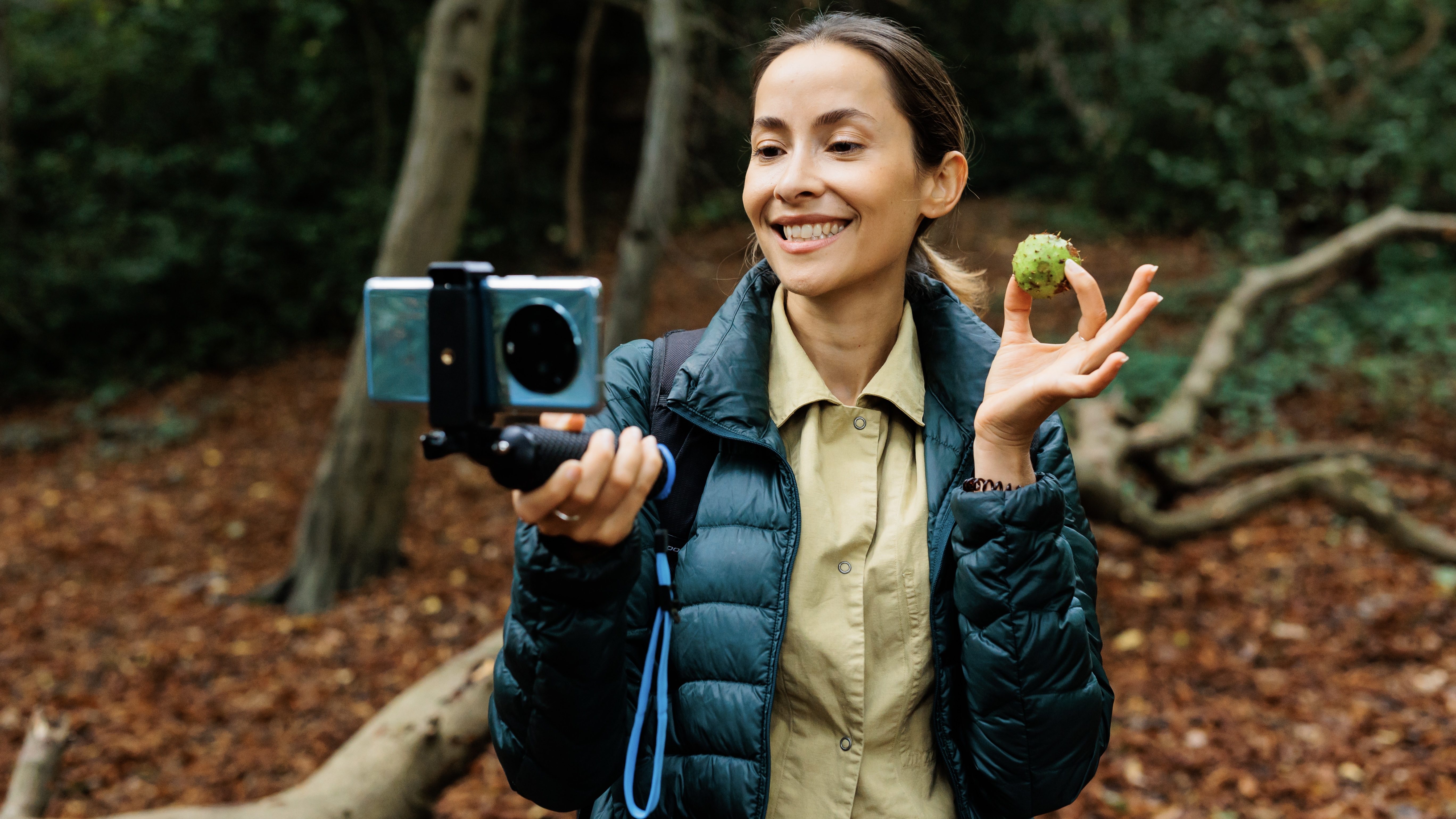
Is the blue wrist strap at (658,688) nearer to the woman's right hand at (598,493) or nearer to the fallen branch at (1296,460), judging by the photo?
the woman's right hand at (598,493)

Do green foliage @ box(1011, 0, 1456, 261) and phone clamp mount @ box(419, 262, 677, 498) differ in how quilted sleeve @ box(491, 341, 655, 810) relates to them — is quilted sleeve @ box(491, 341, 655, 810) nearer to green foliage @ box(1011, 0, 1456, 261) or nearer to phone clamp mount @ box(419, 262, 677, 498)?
phone clamp mount @ box(419, 262, 677, 498)

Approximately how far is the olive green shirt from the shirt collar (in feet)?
0.08

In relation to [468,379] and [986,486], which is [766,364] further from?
[468,379]

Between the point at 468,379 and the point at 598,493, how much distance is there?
0.22 meters

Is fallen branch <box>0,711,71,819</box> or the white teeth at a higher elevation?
the white teeth

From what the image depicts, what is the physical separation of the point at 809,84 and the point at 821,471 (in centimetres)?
67

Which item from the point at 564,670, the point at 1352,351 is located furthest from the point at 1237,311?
the point at 564,670

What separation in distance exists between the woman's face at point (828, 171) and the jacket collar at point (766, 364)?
5.0 inches

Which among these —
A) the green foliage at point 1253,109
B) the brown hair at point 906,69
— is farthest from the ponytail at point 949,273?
the green foliage at point 1253,109

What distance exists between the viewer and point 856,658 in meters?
1.61

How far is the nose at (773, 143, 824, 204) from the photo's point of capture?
167 centimetres

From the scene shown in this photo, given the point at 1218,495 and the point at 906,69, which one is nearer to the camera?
the point at 906,69

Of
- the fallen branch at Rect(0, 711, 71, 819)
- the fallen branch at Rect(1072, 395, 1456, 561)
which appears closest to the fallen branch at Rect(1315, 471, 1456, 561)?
the fallen branch at Rect(1072, 395, 1456, 561)

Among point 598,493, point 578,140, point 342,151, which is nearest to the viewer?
point 598,493
